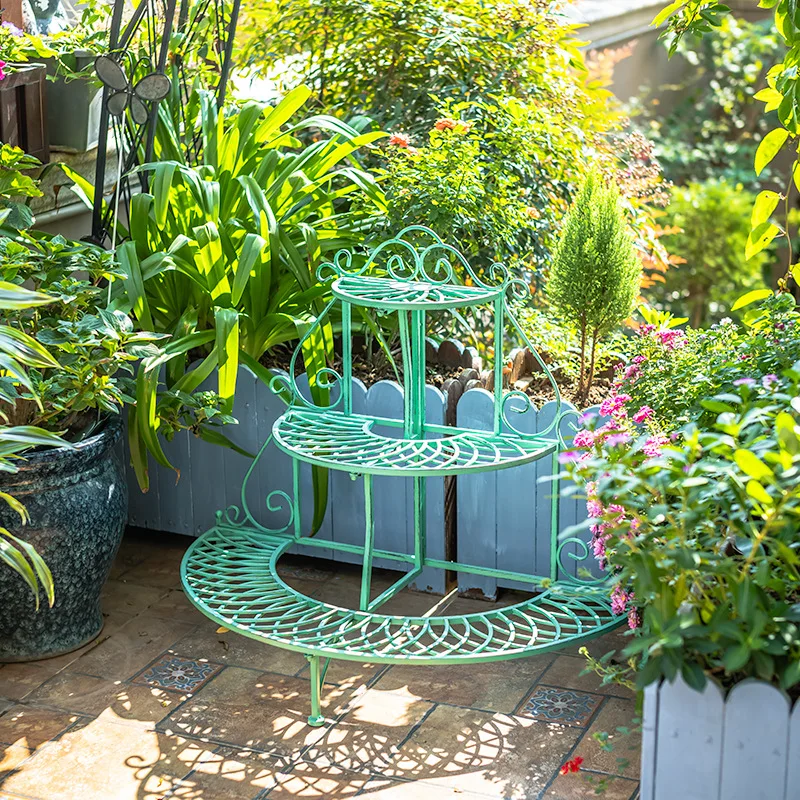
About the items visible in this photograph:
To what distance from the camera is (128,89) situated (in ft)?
11.1

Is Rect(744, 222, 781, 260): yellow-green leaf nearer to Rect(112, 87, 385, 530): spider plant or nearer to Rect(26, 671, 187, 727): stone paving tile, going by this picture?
Rect(112, 87, 385, 530): spider plant

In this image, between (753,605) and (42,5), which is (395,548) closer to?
(753,605)

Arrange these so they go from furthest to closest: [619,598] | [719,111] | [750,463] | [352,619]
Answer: [719,111] < [352,619] < [619,598] < [750,463]

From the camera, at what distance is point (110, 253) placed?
127 inches

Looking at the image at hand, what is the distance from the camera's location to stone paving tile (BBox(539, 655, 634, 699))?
3062 millimetres

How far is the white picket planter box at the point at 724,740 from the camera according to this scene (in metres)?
1.97

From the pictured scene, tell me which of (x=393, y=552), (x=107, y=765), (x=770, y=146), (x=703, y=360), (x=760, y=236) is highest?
(x=770, y=146)

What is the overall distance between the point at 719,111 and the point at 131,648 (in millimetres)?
5857

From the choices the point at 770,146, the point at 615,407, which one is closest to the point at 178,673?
the point at 615,407

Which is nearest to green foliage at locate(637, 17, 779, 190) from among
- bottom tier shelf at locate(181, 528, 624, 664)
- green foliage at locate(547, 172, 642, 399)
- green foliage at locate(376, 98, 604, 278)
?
green foliage at locate(376, 98, 604, 278)

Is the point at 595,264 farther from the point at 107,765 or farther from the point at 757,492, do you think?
the point at 107,765

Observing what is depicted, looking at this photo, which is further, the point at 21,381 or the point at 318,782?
the point at 318,782

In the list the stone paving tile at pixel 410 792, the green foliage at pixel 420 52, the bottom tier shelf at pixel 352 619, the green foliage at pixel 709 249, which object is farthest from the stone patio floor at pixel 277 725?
the green foliage at pixel 709 249

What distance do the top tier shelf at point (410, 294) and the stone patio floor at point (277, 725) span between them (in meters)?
0.98
